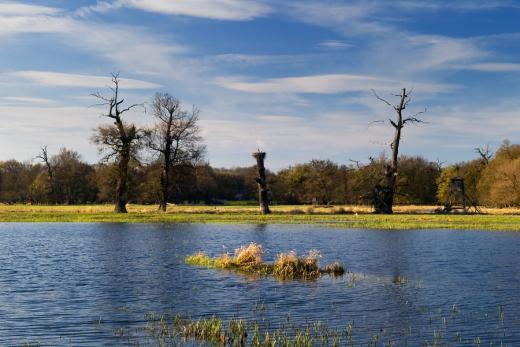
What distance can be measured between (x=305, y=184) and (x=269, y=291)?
365ft

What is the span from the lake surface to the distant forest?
5036 cm

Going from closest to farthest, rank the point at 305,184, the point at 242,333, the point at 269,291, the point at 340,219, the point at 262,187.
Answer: the point at 242,333
the point at 269,291
the point at 340,219
the point at 262,187
the point at 305,184

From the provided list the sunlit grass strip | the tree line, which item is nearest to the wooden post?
the tree line

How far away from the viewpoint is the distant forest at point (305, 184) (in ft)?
315

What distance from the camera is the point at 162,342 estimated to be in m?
15.5

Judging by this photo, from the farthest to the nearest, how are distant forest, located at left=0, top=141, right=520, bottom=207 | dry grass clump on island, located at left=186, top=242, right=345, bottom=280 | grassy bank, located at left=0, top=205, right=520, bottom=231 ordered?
distant forest, located at left=0, top=141, right=520, bottom=207 < grassy bank, located at left=0, top=205, right=520, bottom=231 < dry grass clump on island, located at left=186, top=242, right=345, bottom=280

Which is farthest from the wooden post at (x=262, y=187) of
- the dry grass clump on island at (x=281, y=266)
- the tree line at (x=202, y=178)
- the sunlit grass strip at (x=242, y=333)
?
the sunlit grass strip at (x=242, y=333)

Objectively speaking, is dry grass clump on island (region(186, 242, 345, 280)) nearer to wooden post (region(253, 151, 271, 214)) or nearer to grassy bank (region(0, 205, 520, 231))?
grassy bank (region(0, 205, 520, 231))

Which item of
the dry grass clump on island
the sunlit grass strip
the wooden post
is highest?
the wooden post

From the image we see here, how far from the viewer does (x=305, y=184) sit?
441 ft

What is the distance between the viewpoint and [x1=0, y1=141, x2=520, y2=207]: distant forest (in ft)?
315

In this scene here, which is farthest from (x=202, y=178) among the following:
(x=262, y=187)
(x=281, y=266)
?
(x=281, y=266)

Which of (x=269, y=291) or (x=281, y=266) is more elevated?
(x=281, y=266)

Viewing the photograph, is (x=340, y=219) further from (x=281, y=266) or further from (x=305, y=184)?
(x=305, y=184)
